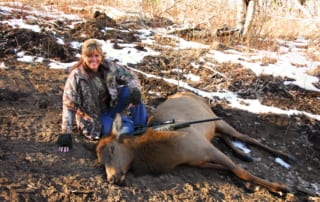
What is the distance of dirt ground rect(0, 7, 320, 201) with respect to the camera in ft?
11.8

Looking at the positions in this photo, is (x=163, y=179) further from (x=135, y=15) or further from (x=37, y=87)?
(x=135, y=15)

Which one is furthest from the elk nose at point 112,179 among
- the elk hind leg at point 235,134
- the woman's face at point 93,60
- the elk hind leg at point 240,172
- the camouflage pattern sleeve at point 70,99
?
the elk hind leg at point 235,134

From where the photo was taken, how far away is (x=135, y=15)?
10.6 metres

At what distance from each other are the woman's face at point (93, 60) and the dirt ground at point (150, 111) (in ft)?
3.04

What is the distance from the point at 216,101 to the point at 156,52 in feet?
7.45

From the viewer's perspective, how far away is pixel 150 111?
5496mm

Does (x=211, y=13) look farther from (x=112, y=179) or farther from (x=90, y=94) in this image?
(x=112, y=179)

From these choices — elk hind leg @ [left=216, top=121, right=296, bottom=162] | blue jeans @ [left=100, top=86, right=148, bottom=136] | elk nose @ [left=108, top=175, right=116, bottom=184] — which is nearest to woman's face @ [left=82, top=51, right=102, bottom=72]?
blue jeans @ [left=100, top=86, right=148, bottom=136]

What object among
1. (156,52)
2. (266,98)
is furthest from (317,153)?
(156,52)

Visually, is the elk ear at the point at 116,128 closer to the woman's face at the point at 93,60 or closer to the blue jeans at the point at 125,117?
the blue jeans at the point at 125,117

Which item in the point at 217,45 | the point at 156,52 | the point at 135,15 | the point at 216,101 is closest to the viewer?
the point at 216,101

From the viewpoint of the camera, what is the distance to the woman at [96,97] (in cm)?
421

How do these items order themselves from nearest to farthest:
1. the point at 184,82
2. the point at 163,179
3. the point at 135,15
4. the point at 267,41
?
1. the point at 163,179
2. the point at 184,82
3. the point at 267,41
4. the point at 135,15

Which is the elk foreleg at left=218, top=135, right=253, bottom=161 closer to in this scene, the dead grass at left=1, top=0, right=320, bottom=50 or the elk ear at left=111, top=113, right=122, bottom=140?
the elk ear at left=111, top=113, right=122, bottom=140
